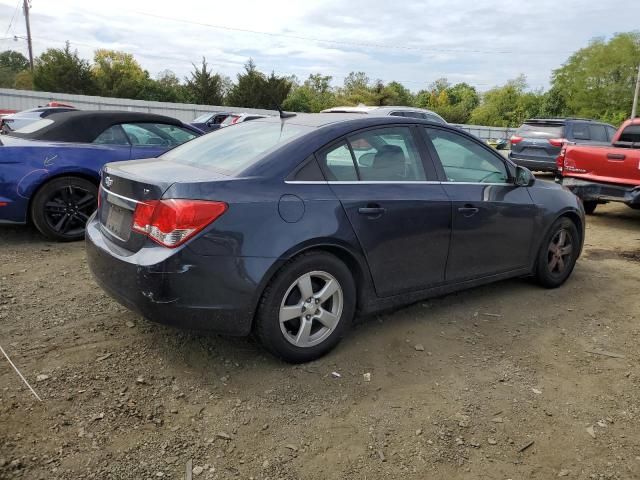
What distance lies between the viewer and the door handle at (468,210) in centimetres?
396

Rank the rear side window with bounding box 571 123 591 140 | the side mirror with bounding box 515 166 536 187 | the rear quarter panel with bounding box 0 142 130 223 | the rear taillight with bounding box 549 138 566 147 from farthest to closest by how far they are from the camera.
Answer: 1. the rear side window with bounding box 571 123 591 140
2. the rear taillight with bounding box 549 138 566 147
3. the rear quarter panel with bounding box 0 142 130 223
4. the side mirror with bounding box 515 166 536 187

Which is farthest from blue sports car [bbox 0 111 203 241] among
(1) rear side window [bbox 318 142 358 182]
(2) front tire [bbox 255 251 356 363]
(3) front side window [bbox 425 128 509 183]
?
(3) front side window [bbox 425 128 509 183]

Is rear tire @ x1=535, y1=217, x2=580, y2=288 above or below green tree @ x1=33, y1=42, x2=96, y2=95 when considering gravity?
below

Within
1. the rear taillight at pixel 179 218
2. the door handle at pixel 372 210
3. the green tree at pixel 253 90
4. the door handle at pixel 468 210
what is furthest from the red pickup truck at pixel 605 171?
the green tree at pixel 253 90

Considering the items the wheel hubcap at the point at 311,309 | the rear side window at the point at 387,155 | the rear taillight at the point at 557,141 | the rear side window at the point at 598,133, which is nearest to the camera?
the wheel hubcap at the point at 311,309

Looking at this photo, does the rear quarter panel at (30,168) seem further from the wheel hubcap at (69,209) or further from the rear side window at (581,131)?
the rear side window at (581,131)

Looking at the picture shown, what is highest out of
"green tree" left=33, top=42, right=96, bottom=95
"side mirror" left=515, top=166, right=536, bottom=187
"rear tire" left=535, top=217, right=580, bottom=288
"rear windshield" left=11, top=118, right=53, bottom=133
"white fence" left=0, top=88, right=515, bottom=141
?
"green tree" left=33, top=42, right=96, bottom=95

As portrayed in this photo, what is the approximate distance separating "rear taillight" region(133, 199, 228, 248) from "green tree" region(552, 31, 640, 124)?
60618mm

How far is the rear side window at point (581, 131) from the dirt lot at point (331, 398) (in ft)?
34.3

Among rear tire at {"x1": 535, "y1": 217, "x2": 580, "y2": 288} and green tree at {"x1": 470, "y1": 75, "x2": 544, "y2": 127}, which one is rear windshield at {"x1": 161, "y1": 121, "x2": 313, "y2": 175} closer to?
rear tire at {"x1": 535, "y1": 217, "x2": 580, "y2": 288}

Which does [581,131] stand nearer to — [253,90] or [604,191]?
[604,191]

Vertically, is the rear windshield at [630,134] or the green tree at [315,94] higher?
the green tree at [315,94]

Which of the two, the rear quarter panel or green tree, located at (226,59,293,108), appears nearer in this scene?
the rear quarter panel

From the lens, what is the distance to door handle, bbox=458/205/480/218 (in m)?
3.96
